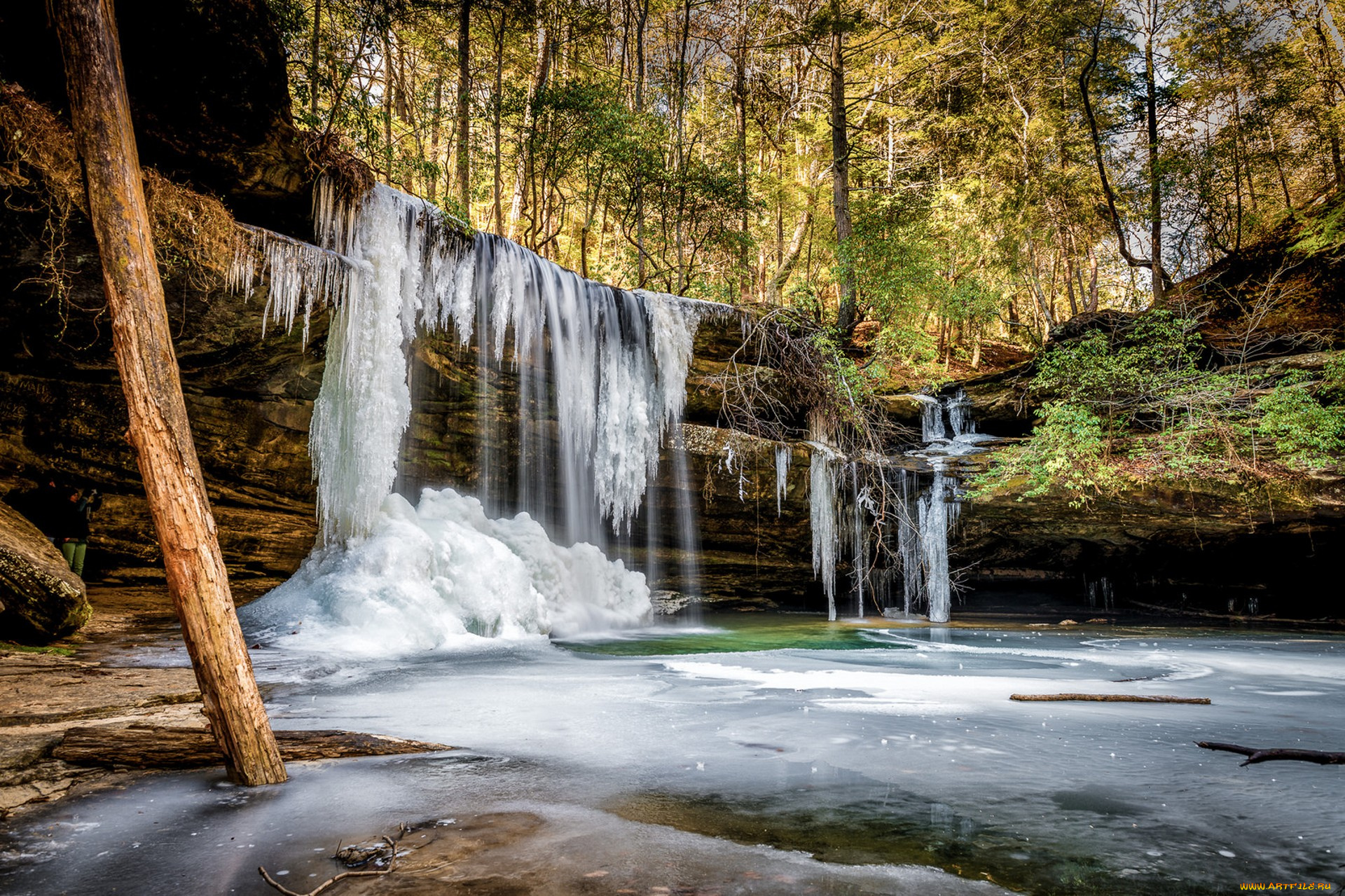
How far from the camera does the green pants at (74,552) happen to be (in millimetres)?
7783

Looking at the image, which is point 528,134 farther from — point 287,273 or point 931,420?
point 931,420

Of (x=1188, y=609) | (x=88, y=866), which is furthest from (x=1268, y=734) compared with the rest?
(x=1188, y=609)

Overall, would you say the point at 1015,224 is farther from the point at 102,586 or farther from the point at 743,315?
the point at 102,586

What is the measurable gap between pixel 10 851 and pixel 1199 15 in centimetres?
2419

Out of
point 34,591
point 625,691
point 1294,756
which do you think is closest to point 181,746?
point 625,691

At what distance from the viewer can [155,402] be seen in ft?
9.45

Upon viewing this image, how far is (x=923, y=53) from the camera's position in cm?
1847

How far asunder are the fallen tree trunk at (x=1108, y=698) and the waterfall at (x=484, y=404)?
6.25m

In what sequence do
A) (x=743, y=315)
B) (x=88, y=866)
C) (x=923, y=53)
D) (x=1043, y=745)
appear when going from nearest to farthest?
(x=88, y=866), (x=1043, y=745), (x=743, y=315), (x=923, y=53)

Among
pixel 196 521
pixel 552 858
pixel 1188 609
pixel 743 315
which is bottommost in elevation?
pixel 1188 609

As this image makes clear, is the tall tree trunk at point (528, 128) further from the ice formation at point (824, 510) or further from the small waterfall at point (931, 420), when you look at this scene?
the small waterfall at point (931, 420)

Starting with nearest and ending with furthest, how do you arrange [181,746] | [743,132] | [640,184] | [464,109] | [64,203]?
[181,746] → [64,203] → [464,109] → [640,184] → [743,132]

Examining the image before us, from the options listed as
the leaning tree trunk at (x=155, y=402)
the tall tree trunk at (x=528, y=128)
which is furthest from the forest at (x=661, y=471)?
the tall tree trunk at (x=528, y=128)

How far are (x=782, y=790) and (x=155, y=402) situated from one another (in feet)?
10.6
